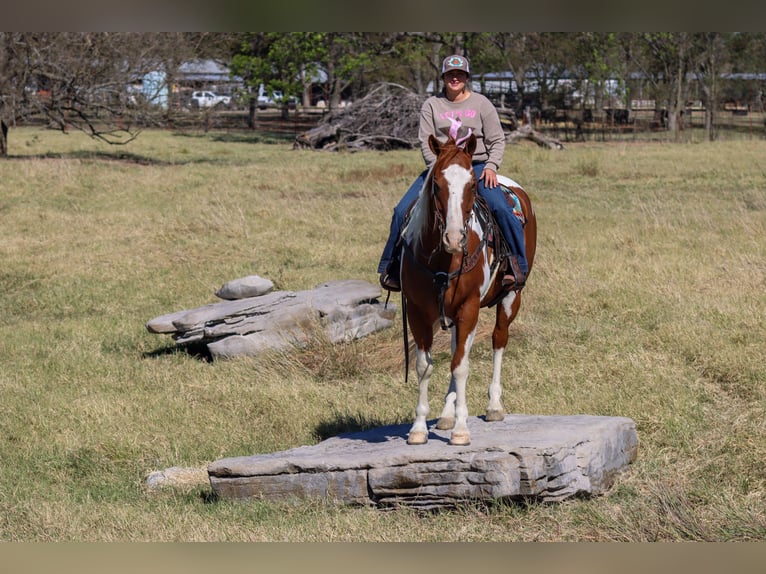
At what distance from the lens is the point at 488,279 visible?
23.6 feet

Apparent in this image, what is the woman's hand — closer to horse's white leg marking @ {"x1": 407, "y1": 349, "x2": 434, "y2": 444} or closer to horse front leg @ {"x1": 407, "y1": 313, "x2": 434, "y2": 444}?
horse front leg @ {"x1": 407, "y1": 313, "x2": 434, "y2": 444}

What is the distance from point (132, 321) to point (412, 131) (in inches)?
1074

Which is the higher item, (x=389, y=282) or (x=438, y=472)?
(x=389, y=282)

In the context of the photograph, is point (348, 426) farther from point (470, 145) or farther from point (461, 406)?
point (470, 145)

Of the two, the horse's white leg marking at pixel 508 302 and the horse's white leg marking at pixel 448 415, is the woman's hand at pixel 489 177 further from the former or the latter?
the horse's white leg marking at pixel 448 415

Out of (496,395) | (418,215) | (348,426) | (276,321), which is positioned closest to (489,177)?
(418,215)

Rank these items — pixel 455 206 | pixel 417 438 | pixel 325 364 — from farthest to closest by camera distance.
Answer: pixel 325 364 < pixel 417 438 < pixel 455 206

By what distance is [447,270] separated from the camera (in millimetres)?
6531

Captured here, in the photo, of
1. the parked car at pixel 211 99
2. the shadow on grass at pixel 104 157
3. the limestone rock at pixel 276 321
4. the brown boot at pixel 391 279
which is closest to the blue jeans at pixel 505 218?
the brown boot at pixel 391 279

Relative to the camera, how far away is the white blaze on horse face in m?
5.93

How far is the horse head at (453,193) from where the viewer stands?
5.95 m

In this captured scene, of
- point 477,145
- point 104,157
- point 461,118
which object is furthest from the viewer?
point 104,157

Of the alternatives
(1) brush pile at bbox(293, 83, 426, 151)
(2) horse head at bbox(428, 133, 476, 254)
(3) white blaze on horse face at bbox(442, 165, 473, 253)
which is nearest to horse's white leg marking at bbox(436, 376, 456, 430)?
(2) horse head at bbox(428, 133, 476, 254)

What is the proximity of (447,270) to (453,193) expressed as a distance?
0.70 m
